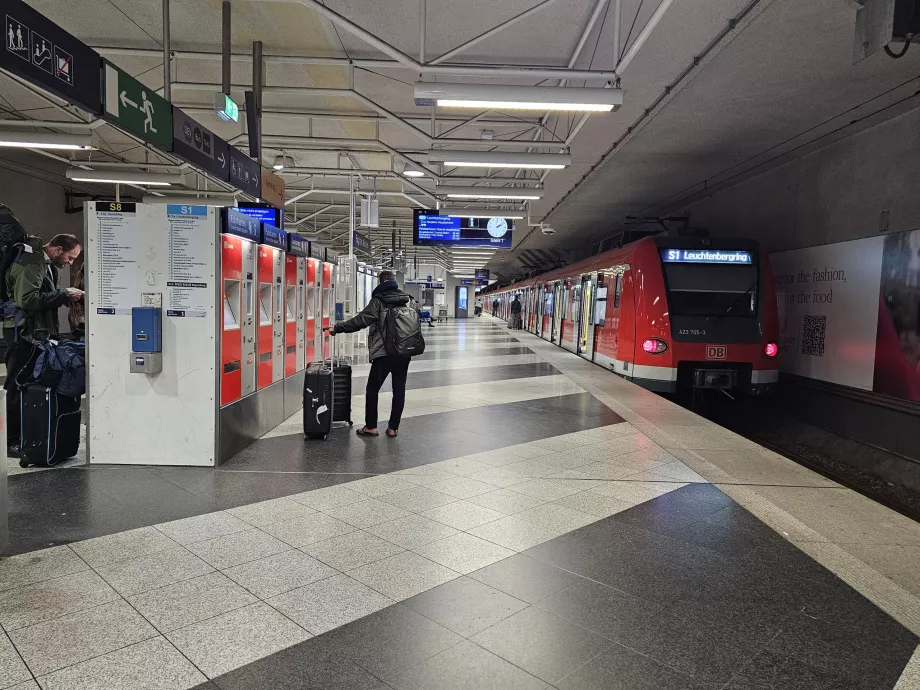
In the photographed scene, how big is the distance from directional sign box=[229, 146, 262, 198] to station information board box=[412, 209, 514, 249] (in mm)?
7018

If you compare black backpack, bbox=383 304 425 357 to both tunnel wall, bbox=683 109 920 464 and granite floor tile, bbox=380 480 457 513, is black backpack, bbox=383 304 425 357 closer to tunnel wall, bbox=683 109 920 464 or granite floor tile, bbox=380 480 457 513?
granite floor tile, bbox=380 480 457 513

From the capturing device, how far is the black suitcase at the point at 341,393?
6.86 metres

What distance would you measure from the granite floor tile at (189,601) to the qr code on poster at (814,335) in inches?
350

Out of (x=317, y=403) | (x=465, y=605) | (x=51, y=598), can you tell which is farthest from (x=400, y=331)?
(x=51, y=598)

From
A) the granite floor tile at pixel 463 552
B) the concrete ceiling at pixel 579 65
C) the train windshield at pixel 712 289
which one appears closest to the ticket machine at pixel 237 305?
the granite floor tile at pixel 463 552

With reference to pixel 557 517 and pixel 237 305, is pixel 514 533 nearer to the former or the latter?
pixel 557 517

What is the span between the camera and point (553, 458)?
589 centimetres

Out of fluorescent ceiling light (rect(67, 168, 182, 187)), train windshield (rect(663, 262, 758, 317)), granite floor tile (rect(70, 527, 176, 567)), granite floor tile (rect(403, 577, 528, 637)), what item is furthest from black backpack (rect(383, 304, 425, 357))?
fluorescent ceiling light (rect(67, 168, 182, 187))

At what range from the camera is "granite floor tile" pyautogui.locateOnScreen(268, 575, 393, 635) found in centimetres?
284

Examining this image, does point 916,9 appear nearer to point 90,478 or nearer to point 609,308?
point 90,478

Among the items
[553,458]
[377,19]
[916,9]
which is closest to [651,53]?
[377,19]

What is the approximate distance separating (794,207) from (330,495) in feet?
29.6

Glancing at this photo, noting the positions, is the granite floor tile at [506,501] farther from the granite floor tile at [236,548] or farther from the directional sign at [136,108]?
the directional sign at [136,108]

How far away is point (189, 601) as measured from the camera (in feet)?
9.81
